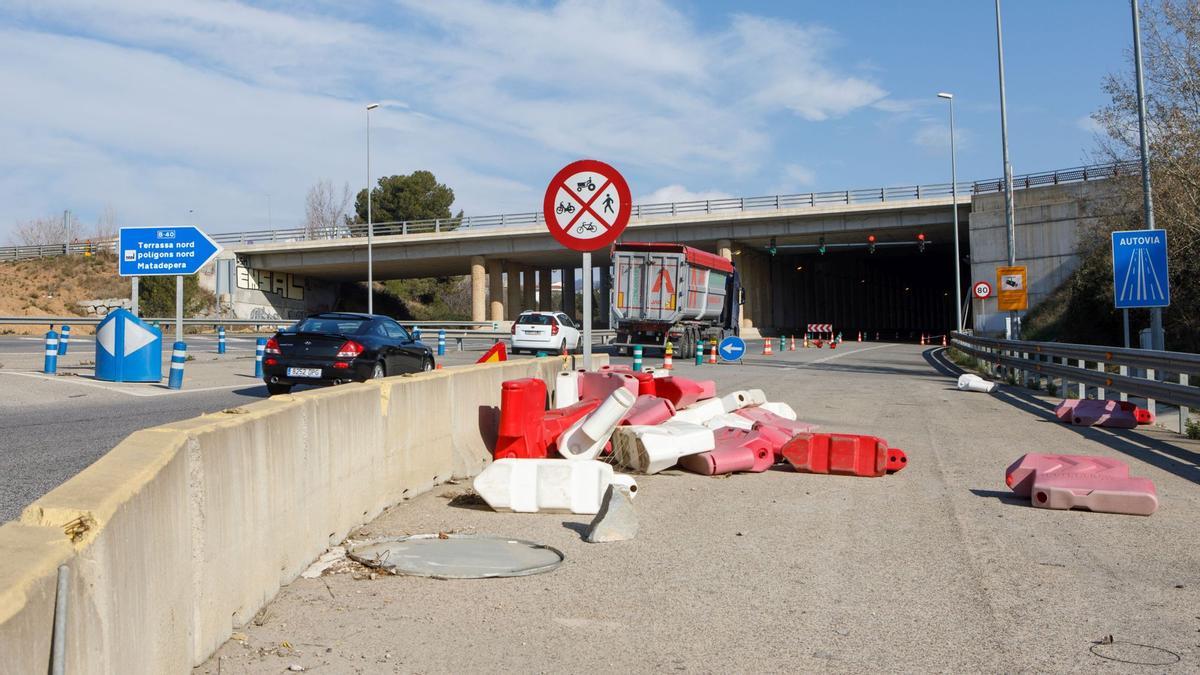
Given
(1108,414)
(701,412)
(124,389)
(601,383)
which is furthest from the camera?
(124,389)

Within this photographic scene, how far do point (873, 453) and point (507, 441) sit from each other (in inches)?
125

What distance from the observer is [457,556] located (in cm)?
579

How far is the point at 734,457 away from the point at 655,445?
30.8 inches

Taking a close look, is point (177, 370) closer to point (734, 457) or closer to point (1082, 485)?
point (734, 457)

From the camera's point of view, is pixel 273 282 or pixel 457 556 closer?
pixel 457 556

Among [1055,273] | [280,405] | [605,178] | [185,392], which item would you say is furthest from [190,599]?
[1055,273]

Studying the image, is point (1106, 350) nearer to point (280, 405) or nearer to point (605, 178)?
point (605, 178)

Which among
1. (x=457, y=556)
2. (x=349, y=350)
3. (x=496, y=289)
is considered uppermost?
(x=496, y=289)

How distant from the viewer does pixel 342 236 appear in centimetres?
6656

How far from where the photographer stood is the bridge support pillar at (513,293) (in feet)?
229

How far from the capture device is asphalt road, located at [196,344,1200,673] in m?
4.21

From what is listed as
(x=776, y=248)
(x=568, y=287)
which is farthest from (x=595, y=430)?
(x=568, y=287)

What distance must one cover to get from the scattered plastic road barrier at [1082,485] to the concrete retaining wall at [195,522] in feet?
15.0

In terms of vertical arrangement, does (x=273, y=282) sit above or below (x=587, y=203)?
above
